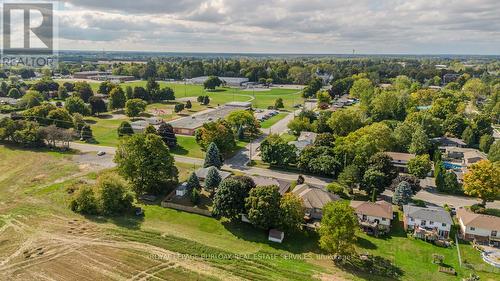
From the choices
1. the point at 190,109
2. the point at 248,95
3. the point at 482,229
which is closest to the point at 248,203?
the point at 482,229

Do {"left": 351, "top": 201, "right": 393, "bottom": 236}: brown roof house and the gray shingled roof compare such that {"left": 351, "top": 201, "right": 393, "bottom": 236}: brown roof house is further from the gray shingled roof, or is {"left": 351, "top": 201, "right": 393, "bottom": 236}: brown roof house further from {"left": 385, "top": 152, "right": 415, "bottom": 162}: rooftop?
{"left": 385, "top": 152, "right": 415, "bottom": 162}: rooftop

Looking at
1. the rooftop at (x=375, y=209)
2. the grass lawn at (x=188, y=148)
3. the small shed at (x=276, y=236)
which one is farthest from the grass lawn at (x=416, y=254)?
the grass lawn at (x=188, y=148)

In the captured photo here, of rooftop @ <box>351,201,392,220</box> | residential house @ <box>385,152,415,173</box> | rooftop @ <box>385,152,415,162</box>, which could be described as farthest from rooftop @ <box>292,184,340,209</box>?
rooftop @ <box>385,152,415,162</box>

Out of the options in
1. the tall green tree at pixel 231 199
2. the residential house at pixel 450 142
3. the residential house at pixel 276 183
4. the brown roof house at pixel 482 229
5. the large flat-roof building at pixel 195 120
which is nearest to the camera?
the brown roof house at pixel 482 229

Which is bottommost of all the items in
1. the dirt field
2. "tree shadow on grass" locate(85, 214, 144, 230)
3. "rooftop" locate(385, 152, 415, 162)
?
the dirt field

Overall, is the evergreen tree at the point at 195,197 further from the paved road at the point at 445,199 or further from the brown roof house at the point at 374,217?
the paved road at the point at 445,199
